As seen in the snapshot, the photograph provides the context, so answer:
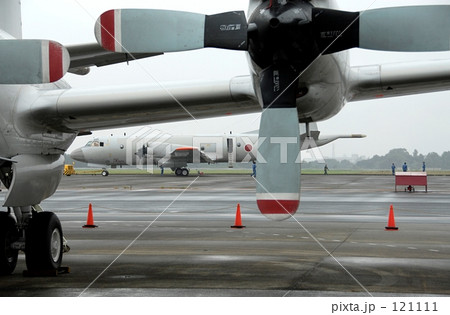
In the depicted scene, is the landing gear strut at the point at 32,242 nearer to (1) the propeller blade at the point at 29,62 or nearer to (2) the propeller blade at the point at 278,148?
(1) the propeller blade at the point at 29,62

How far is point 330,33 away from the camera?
21.7 feet

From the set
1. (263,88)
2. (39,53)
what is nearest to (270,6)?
(263,88)

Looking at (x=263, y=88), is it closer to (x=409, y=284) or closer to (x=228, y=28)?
(x=228, y=28)

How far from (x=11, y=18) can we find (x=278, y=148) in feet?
14.9

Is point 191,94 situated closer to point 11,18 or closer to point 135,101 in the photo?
point 135,101

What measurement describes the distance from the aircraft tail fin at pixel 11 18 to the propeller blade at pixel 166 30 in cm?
233

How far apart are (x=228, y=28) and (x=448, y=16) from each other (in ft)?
7.86

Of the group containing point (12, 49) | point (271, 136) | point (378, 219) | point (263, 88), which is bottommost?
point (378, 219)

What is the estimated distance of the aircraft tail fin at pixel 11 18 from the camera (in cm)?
838

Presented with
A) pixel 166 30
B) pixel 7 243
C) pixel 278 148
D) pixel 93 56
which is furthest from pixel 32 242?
pixel 278 148

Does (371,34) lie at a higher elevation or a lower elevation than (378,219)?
higher

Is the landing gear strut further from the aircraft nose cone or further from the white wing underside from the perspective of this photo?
the aircraft nose cone

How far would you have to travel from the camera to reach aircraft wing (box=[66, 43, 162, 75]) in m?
8.80

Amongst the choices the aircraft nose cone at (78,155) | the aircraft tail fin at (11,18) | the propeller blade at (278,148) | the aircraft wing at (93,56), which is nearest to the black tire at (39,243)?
the aircraft wing at (93,56)
